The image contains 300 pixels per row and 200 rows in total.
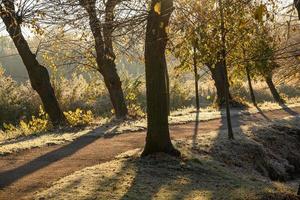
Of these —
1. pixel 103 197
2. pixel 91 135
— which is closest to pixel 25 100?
pixel 91 135

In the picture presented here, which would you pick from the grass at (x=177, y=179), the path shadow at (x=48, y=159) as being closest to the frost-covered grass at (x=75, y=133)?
the path shadow at (x=48, y=159)

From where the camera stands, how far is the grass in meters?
9.55

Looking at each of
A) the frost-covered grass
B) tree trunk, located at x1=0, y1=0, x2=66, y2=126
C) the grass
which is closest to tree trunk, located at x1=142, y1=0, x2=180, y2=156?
the grass

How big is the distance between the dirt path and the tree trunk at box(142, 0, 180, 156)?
1554 millimetres

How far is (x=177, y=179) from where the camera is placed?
421 inches

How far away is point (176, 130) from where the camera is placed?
17.9 m

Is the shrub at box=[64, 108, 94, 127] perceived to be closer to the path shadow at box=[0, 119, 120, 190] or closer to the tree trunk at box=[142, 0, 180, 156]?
the path shadow at box=[0, 119, 120, 190]

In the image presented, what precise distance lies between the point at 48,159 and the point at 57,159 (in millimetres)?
229

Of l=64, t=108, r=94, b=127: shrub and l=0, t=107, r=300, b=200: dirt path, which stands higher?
l=64, t=108, r=94, b=127: shrub

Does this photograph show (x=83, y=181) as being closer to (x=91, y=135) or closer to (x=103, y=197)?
(x=103, y=197)

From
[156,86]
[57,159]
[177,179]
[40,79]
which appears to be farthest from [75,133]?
[177,179]

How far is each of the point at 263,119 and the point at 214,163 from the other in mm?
9297

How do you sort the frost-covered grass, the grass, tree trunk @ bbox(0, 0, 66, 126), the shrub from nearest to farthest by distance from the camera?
the grass, the frost-covered grass, tree trunk @ bbox(0, 0, 66, 126), the shrub

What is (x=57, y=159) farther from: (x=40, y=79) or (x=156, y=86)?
(x=40, y=79)
